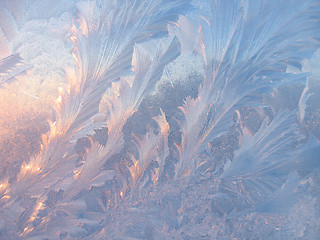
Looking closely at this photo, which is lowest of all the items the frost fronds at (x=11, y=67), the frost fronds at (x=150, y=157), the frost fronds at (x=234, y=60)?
the frost fronds at (x=150, y=157)

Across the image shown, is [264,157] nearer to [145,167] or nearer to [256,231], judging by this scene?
[256,231]

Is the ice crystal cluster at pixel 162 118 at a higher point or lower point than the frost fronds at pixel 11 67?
lower

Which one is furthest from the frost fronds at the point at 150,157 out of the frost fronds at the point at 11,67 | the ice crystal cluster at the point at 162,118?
the frost fronds at the point at 11,67

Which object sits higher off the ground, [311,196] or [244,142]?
[244,142]

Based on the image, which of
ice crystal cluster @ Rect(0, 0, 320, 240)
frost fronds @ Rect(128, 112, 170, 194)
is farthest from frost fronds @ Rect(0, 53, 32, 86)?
frost fronds @ Rect(128, 112, 170, 194)

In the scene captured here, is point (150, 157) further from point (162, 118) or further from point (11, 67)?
point (11, 67)

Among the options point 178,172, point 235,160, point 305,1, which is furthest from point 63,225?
point 305,1

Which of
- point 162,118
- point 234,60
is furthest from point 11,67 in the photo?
point 234,60

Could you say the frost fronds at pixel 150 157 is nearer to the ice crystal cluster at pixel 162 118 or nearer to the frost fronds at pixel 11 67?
the ice crystal cluster at pixel 162 118

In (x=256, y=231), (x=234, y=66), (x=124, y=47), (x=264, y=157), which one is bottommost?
(x=256, y=231)
